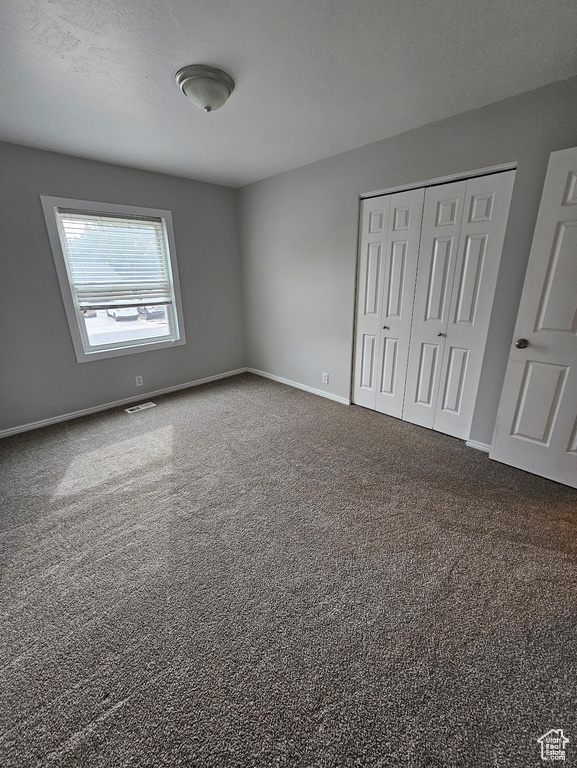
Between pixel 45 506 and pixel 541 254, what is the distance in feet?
12.1

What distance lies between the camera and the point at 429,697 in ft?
3.68

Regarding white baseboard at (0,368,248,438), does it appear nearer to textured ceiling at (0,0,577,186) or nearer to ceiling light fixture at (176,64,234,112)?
textured ceiling at (0,0,577,186)

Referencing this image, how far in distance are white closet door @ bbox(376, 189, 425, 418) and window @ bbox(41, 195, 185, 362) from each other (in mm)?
2526

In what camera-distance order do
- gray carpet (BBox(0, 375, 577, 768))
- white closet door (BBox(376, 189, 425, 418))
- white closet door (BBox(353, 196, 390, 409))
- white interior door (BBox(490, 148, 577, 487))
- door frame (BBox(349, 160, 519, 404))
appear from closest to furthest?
gray carpet (BBox(0, 375, 577, 768)) → white interior door (BBox(490, 148, 577, 487)) → door frame (BBox(349, 160, 519, 404)) → white closet door (BBox(376, 189, 425, 418)) → white closet door (BBox(353, 196, 390, 409))

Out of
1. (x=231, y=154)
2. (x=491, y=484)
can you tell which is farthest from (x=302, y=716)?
(x=231, y=154)

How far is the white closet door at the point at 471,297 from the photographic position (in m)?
2.31

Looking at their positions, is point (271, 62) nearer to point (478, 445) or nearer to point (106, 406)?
point (478, 445)

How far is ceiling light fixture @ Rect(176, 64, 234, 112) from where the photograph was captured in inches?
70.3

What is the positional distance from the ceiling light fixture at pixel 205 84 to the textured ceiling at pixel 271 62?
48 millimetres

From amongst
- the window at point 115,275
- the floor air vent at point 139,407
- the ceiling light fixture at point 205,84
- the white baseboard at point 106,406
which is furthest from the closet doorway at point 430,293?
the floor air vent at point 139,407

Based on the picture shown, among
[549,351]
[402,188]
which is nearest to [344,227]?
[402,188]

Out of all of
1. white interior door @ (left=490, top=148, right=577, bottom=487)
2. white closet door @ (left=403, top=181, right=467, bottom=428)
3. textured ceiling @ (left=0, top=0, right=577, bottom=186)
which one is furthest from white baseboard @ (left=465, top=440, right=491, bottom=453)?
textured ceiling @ (left=0, top=0, right=577, bottom=186)

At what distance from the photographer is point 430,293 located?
2.76 m

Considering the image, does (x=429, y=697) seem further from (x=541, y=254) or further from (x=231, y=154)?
(x=231, y=154)
